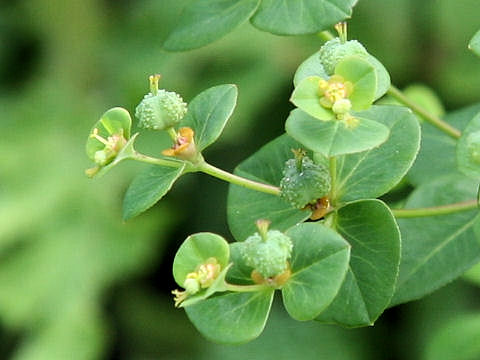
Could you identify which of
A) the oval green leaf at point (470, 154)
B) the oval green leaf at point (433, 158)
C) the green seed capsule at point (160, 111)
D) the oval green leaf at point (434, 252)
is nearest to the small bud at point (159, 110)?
the green seed capsule at point (160, 111)

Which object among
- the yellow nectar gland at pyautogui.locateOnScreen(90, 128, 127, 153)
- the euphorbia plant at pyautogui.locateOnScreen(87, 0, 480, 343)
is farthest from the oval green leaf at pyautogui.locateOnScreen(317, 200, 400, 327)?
the yellow nectar gland at pyautogui.locateOnScreen(90, 128, 127, 153)

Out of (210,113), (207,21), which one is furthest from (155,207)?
(210,113)

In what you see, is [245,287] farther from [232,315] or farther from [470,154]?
[470,154]

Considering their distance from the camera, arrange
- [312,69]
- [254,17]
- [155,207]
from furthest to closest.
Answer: [155,207]
[254,17]
[312,69]

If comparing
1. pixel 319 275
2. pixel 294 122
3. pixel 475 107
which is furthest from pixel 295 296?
pixel 475 107

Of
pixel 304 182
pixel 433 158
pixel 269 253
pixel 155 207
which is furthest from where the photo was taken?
pixel 155 207

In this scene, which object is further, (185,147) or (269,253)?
(185,147)

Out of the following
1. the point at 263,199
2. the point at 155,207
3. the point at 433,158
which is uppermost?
the point at 263,199

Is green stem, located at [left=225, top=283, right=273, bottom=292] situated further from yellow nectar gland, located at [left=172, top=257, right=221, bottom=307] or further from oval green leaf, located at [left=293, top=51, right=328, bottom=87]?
oval green leaf, located at [left=293, top=51, right=328, bottom=87]
